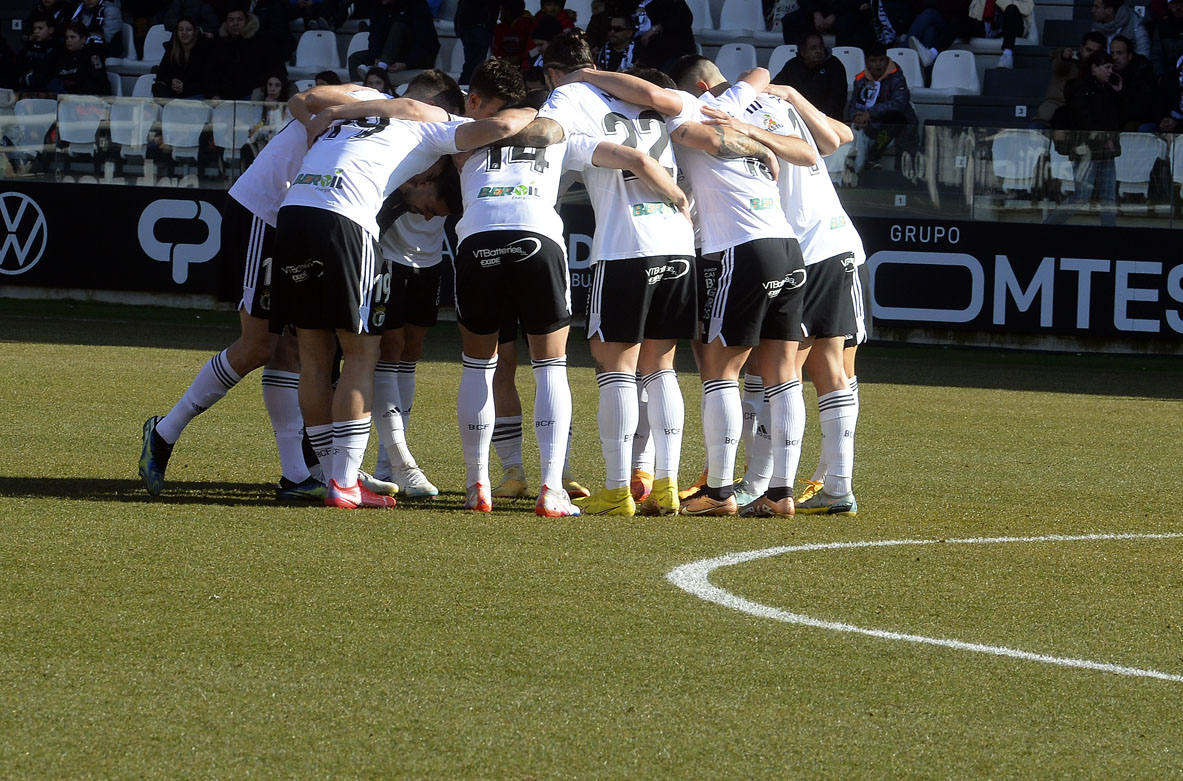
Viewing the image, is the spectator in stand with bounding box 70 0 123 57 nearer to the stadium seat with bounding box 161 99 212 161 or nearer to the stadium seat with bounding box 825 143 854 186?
the stadium seat with bounding box 161 99 212 161

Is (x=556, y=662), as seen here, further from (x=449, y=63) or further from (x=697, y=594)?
(x=449, y=63)

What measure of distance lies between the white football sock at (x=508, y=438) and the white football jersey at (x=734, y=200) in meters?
1.29

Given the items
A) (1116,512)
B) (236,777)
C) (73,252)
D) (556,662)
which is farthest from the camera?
(73,252)

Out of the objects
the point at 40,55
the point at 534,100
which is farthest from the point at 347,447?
the point at 40,55

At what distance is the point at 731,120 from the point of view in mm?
6977

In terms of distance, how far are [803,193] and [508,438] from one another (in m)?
1.78

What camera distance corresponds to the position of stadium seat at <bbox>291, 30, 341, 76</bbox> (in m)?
21.4

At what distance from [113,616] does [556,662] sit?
1372 mm

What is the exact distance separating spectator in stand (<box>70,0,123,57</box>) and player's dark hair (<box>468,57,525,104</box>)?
14947 mm

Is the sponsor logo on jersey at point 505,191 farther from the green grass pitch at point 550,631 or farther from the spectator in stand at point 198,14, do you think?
the spectator in stand at point 198,14

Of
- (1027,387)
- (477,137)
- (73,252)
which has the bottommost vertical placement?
(1027,387)

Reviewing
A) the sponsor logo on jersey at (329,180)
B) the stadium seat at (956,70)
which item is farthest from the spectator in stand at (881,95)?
the sponsor logo on jersey at (329,180)

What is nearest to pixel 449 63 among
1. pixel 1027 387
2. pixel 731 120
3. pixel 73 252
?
pixel 73 252

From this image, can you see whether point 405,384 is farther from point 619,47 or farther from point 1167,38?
point 1167,38
